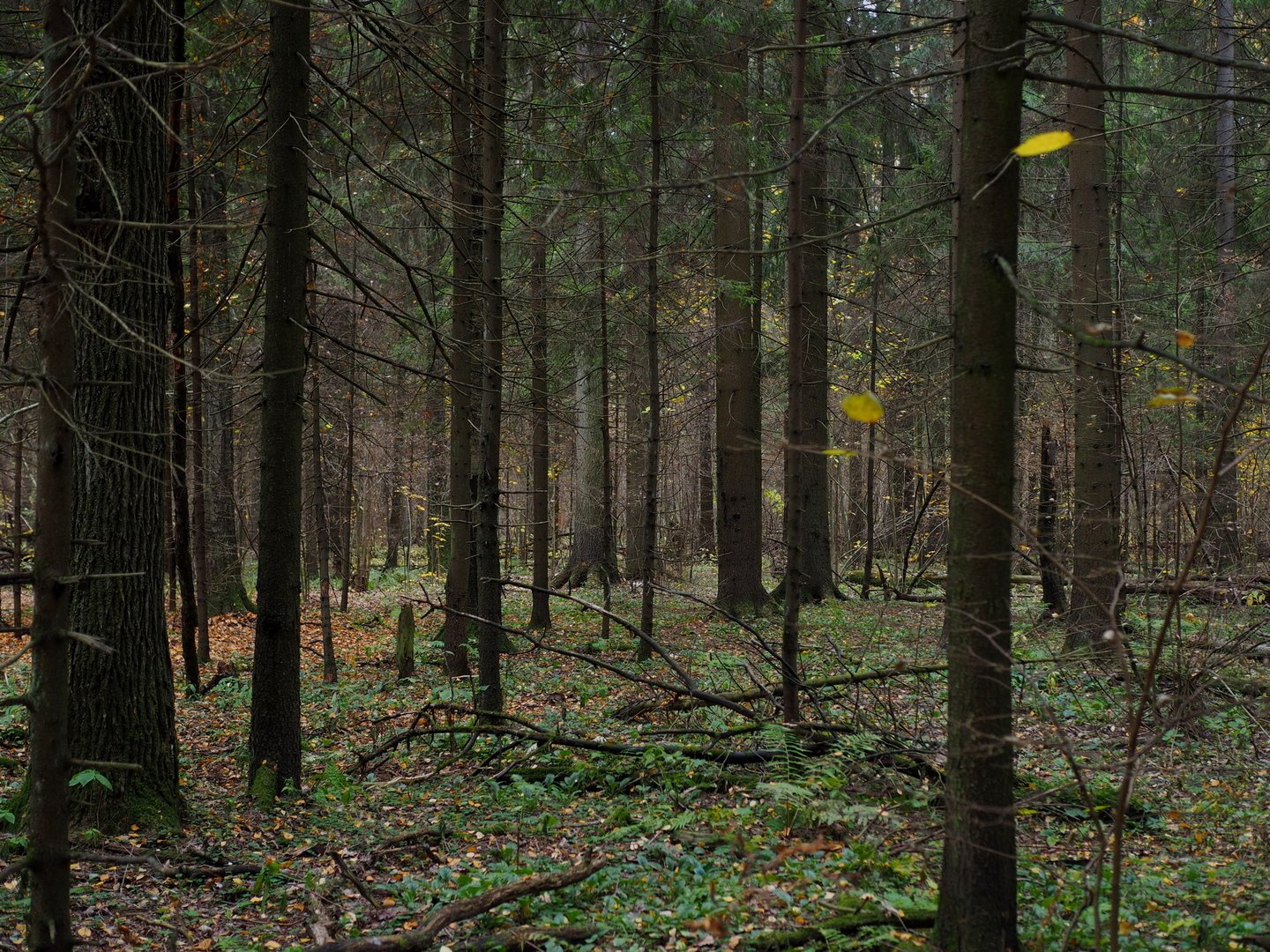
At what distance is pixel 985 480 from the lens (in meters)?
3.36

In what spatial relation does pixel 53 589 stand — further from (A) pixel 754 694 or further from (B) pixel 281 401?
(A) pixel 754 694

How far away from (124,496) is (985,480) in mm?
4961

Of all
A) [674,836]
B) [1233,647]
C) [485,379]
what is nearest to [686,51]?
[485,379]

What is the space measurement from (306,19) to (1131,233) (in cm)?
1825

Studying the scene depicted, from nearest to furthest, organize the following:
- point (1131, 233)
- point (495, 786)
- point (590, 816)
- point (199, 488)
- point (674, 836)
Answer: point (674, 836) < point (590, 816) < point (495, 786) < point (199, 488) < point (1131, 233)

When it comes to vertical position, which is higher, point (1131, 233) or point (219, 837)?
point (1131, 233)

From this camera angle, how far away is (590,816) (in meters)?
5.97

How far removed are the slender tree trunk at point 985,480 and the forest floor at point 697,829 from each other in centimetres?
24

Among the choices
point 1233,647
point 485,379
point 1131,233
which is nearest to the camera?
point 1233,647

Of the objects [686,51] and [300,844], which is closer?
[300,844]

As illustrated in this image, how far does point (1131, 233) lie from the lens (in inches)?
749

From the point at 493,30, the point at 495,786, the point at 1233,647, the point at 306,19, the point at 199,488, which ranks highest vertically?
the point at 493,30

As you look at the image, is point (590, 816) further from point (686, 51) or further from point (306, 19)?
point (686, 51)

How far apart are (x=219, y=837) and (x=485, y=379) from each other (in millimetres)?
4343
